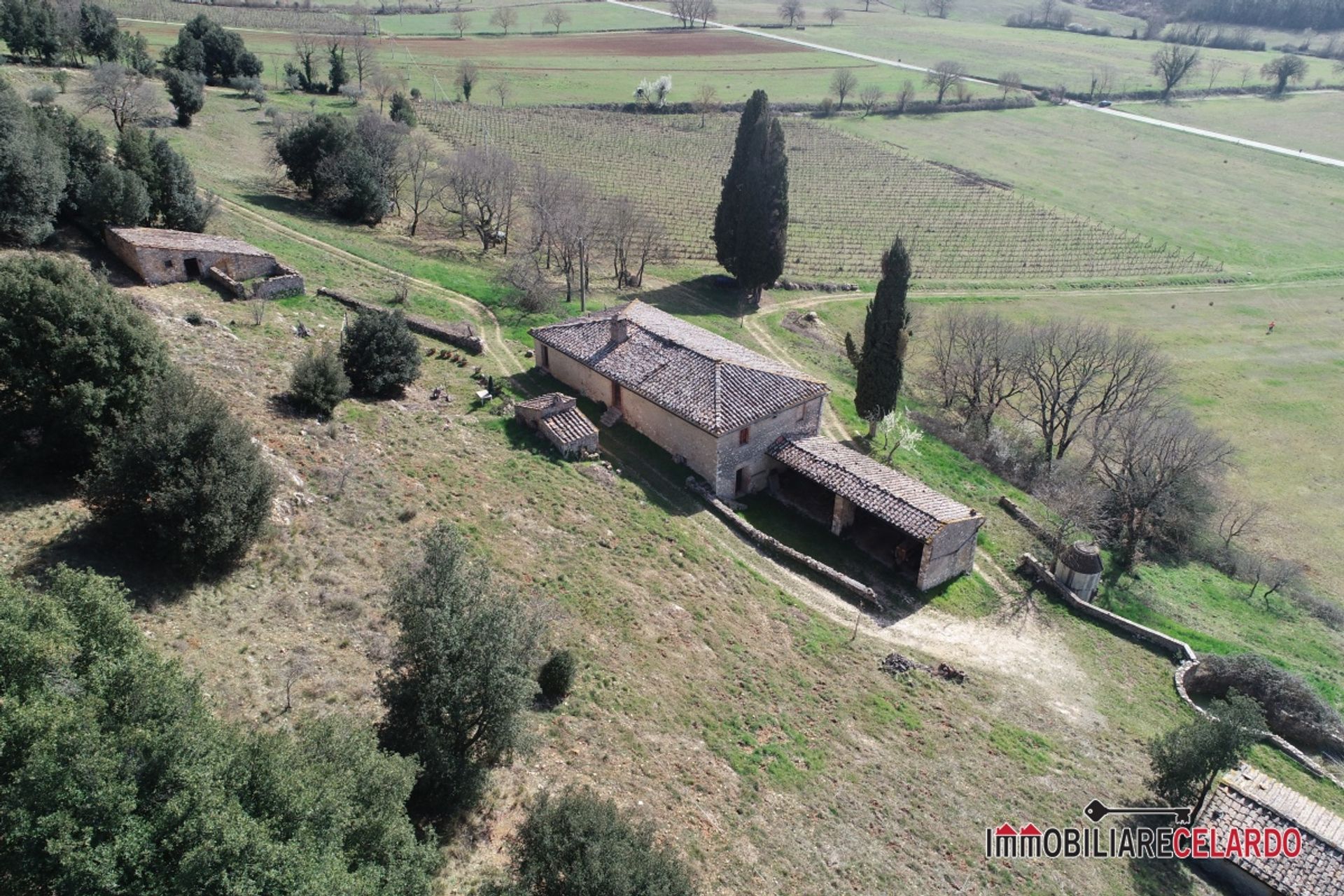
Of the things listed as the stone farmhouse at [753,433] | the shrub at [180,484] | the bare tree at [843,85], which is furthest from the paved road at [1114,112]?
the shrub at [180,484]

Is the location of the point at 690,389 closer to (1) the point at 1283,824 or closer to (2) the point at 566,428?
(2) the point at 566,428

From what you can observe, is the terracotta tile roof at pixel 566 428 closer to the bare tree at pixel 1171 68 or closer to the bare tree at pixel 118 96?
the bare tree at pixel 118 96

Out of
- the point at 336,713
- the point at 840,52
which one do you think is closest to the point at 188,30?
the point at 336,713

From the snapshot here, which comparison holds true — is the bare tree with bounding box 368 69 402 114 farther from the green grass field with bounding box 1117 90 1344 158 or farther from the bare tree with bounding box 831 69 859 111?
the green grass field with bounding box 1117 90 1344 158

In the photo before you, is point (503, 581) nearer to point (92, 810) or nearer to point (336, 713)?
point (336, 713)

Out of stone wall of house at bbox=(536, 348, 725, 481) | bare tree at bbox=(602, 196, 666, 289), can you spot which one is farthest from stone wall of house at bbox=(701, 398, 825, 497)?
bare tree at bbox=(602, 196, 666, 289)

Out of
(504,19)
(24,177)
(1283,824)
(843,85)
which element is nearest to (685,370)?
(1283,824)
